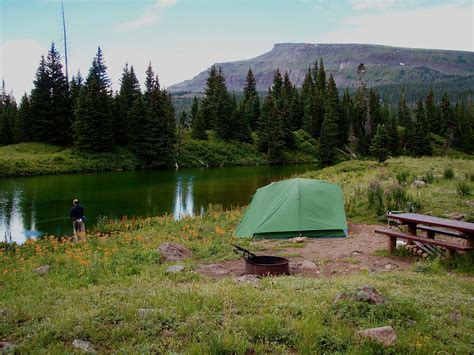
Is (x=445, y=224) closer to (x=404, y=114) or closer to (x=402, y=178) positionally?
(x=402, y=178)

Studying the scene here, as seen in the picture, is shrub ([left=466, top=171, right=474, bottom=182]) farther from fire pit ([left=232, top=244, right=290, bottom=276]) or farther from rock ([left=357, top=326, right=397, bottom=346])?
rock ([left=357, top=326, right=397, bottom=346])

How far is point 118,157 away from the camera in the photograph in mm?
56812

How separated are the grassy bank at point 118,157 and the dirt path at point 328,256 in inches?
1608

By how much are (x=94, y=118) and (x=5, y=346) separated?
178ft

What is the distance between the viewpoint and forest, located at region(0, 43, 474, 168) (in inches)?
2271

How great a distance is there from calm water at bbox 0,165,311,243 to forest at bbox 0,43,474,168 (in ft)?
47.2

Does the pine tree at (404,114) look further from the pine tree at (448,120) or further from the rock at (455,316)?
the rock at (455,316)

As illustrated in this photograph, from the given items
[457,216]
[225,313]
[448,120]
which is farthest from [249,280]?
[448,120]

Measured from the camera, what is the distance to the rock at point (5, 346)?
467 cm

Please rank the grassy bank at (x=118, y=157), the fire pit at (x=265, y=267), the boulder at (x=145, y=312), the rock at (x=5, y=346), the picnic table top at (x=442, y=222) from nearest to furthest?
the rock at (x=5, y=346) < the boulder at (x=145, y=312) < the fire pit at (x=265, y=267) < the picnic table top at (x=442, y=222) < the grassy bank at (x=118, y=157)

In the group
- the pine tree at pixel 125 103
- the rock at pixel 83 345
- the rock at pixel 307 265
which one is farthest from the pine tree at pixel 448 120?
the rock at pixel 83 345

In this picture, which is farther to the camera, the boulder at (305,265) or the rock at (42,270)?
the boulder at (305,265)

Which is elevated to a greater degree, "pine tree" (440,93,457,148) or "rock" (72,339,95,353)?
"pine tree" (440,93,457,148)

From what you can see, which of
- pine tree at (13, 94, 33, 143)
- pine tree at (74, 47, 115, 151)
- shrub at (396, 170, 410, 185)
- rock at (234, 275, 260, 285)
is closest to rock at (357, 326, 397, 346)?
rock at (234, 275, 260, 285)
